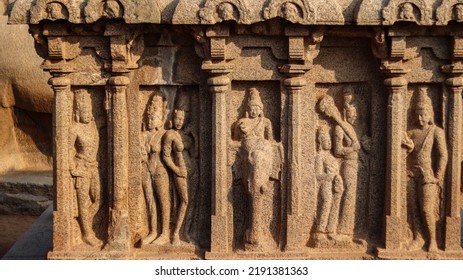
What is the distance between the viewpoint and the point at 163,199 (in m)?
9.20

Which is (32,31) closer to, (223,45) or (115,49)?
(115,49)

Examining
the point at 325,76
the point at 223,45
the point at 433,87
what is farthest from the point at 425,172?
the point at 223,45

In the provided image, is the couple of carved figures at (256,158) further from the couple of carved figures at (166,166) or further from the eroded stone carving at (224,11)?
the eroded stone carving at (224,11)

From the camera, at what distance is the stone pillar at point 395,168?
29.3 ft

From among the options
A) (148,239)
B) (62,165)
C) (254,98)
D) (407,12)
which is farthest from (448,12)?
(62,165)

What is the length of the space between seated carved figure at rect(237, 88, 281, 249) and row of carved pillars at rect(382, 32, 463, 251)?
1.20 metres

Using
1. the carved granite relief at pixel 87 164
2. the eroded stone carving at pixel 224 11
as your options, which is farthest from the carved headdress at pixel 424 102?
the carved granite relief at pixel 87 164

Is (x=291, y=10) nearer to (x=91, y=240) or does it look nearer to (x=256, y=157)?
(x=256, y=157)

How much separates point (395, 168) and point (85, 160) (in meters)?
3.21

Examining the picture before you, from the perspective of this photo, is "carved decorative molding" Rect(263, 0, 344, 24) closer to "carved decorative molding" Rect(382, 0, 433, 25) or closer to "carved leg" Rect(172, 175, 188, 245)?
"carved decorative molding" Rect(382, 0, 433, 25)

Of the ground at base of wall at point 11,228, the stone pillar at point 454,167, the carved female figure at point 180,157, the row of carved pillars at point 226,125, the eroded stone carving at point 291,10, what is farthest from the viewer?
the ground at base of wall at point 11,228

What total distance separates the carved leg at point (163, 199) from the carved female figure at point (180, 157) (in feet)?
0.29

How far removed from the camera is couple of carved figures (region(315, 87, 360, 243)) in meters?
9.13

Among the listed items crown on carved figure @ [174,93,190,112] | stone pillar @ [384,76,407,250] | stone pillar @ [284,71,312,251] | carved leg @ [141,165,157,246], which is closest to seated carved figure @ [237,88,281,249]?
stone pillar @ [284,71,312,251]
